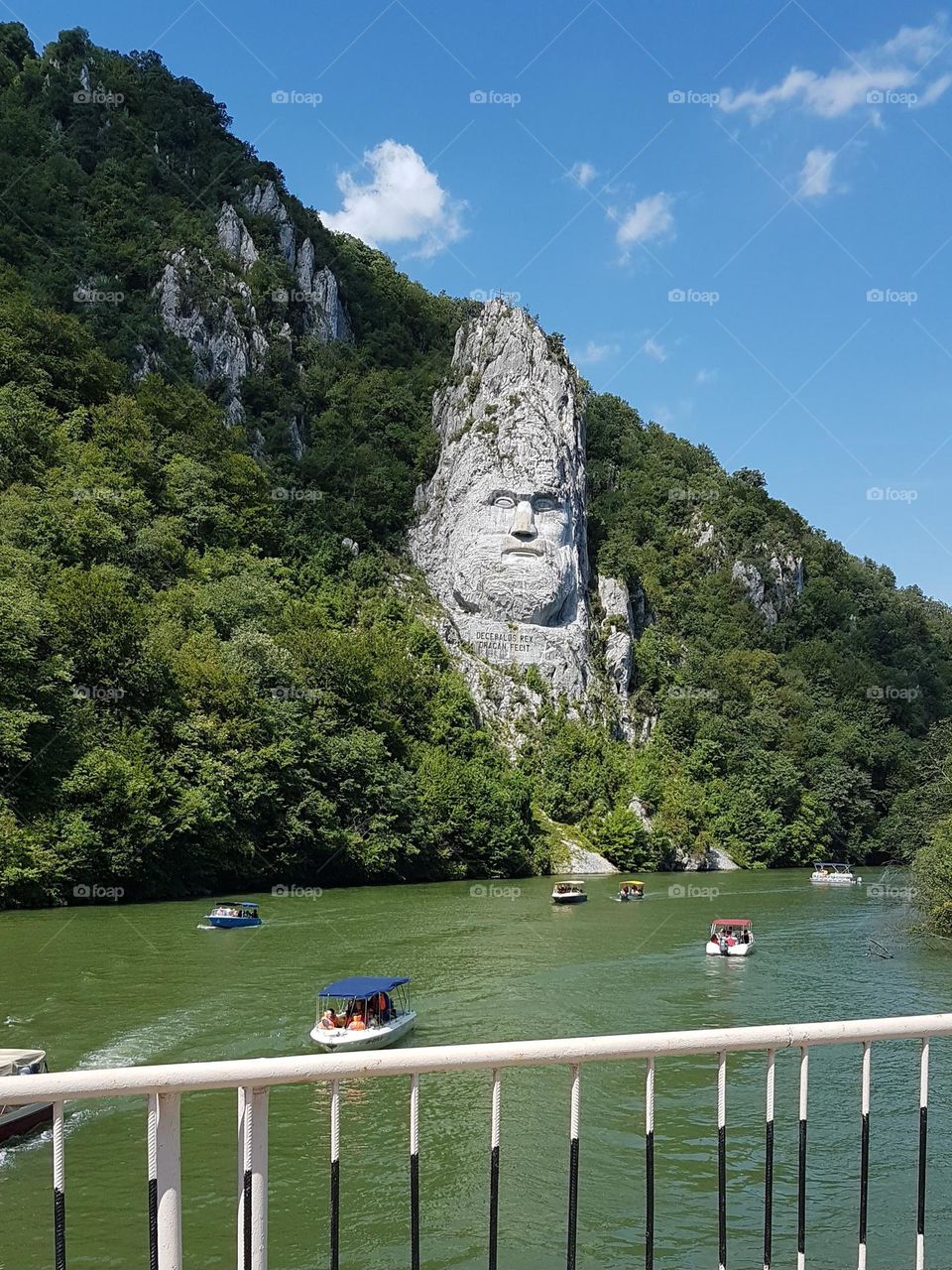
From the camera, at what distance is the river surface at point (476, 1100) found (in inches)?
530

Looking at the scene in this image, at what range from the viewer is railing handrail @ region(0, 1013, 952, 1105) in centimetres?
381

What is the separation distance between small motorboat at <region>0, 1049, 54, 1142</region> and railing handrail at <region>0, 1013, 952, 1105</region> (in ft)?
43.2

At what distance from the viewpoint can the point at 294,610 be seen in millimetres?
72438

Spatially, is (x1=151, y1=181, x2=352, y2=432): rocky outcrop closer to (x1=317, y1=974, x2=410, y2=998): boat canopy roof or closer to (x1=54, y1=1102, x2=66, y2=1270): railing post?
(x1=317, y1=974, x2=410, y2=998): boat canopy roof

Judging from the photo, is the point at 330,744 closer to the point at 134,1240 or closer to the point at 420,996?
the point at 420,996

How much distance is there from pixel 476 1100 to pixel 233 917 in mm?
20884

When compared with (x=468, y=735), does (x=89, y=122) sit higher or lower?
higher

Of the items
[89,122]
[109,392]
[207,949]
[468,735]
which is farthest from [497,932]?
[89,122]

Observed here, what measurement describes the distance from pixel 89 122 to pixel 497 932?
101541mm

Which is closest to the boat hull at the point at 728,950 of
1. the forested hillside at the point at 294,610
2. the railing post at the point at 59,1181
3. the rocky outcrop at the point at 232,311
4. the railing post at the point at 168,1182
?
the forested hillside at the point at 294,610

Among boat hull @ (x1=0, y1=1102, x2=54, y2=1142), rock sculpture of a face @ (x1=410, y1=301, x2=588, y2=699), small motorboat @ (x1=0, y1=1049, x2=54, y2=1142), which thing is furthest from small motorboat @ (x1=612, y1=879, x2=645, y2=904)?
boat hull @ (x1=0, y1=1102, x2=54, y2=1142)

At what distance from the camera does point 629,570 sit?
106625mm

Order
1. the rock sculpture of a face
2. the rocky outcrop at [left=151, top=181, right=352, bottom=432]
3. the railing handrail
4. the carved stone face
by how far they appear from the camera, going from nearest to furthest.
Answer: the railing handrail, the rock sculpture of a face, the carved stone face, the rocky outcrop at [left=151, top=181, right=352, bottom=432]

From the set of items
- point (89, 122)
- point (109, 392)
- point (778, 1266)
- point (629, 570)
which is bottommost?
point (778, 1266)
